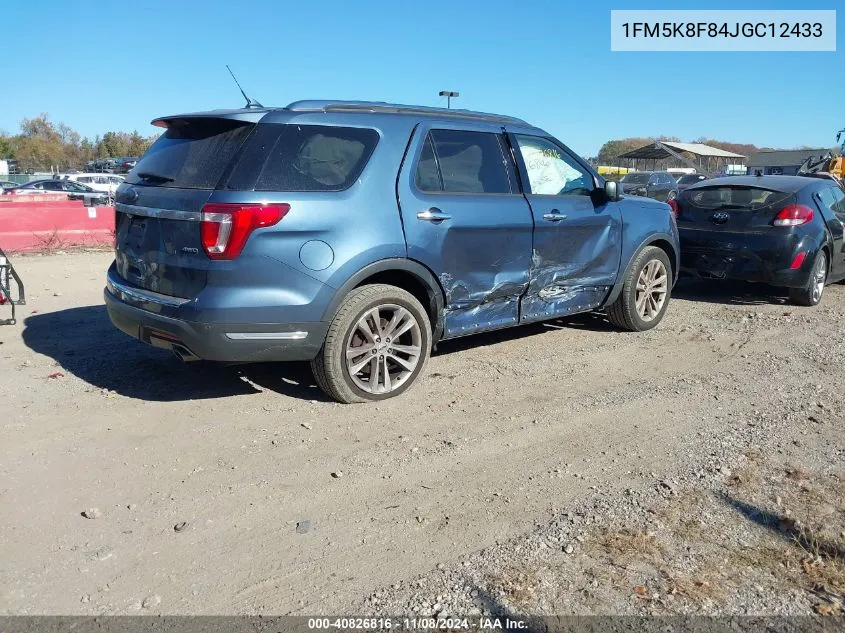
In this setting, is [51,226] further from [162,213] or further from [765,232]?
[765,232]

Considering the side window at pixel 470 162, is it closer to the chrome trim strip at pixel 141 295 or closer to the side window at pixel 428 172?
the side window at pixel 428 172

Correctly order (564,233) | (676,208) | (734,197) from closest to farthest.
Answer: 1. (564,233)
2. (734,197)
3. (676,208)

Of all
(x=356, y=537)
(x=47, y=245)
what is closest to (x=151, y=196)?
(x=356, y=537)

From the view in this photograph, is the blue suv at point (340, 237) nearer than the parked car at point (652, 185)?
Yes

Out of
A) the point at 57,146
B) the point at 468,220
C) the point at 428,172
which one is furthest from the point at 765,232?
the point at 57,146

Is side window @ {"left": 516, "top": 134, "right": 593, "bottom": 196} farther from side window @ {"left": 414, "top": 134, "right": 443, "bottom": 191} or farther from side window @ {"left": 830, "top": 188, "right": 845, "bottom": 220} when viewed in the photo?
side window @ {"left": 830, "top": 188, "right": 845, "bottom": 220}

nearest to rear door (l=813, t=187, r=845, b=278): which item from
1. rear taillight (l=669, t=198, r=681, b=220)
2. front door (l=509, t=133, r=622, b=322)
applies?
rear taillight (l=669, t=198, r=681, b=220)

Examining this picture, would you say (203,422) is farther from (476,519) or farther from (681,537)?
(681,537)

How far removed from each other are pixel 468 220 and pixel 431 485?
6.78 feet

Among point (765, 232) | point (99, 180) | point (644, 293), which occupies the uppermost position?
point (99, 180)

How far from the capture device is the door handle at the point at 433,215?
4814 millimetres

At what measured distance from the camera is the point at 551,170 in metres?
5.88

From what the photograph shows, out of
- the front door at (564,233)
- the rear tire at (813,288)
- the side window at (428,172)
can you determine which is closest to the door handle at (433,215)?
the side window at (428,172)

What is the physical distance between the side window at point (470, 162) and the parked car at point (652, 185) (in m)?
21.9
